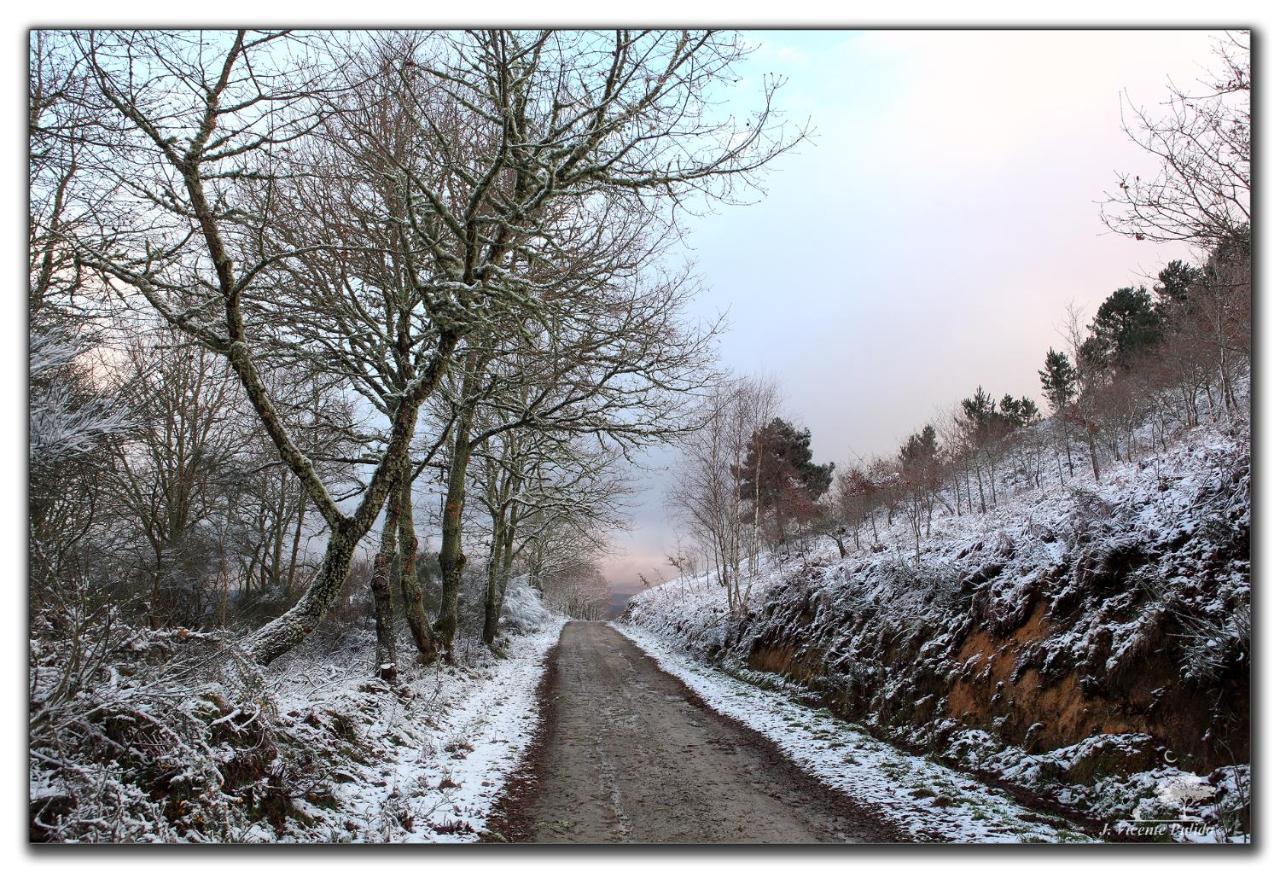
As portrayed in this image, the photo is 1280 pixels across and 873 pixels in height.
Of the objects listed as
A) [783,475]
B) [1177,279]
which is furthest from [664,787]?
[783,475]

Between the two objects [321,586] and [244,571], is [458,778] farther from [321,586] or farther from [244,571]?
[244,571]

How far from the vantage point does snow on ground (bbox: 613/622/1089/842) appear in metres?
4.53

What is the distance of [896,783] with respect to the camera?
19.1 feet

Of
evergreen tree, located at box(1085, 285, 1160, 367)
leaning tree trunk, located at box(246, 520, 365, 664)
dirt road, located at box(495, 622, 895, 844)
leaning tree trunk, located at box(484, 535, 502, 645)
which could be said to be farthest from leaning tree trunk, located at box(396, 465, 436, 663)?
evergreen tree, located at box(1085, 285, 1160, 367)

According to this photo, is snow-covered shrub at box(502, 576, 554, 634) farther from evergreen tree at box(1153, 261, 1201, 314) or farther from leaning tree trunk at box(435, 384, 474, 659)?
evergreen tree at box(1153, 261, 1201, 314)

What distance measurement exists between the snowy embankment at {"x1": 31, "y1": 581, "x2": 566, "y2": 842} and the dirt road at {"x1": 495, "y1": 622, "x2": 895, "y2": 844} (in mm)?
553

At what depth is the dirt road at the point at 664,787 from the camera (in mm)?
4566

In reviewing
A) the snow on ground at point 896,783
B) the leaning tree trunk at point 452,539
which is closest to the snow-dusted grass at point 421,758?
the leaning tree trunk at point 452,539

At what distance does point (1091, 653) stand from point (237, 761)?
292 inches

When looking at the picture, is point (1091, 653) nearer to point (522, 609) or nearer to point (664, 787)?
point (664, 787)

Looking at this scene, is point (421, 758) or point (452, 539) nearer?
point (421, 758)

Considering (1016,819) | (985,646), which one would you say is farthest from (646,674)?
(1016,819)

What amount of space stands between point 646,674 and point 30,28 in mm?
13789

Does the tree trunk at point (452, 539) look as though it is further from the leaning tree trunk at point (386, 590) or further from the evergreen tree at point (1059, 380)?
the evergreen tree at point (1059, 380)
